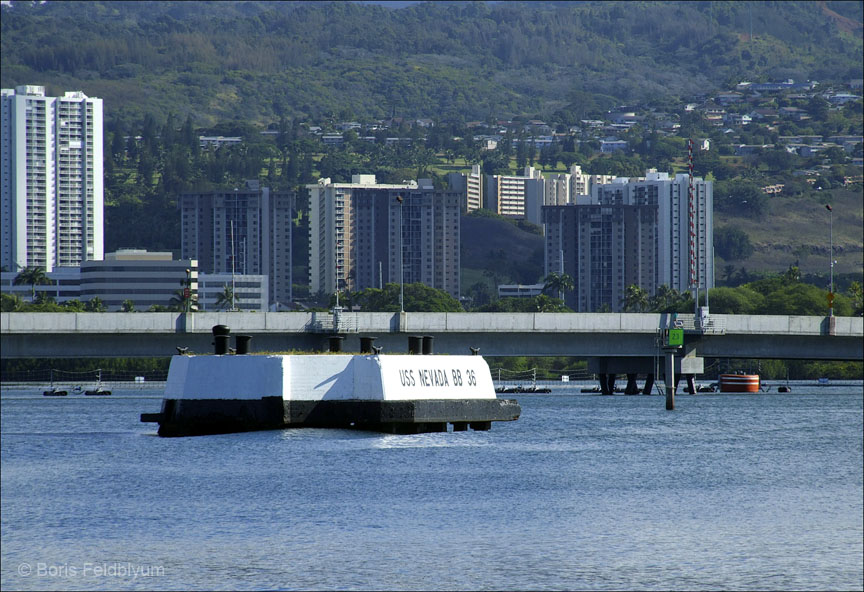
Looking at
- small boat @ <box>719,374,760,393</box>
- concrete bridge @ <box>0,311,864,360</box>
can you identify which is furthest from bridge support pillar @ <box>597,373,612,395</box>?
concrete bridge @ <box>0,311,864,360</box>

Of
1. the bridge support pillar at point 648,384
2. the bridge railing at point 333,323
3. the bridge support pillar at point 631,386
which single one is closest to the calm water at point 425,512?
the bridge railing at point 333,323

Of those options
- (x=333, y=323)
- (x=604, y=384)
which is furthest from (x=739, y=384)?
(x=333, y=323)

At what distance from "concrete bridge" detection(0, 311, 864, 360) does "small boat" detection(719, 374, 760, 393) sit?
201ft

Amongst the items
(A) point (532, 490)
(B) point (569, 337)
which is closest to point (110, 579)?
(A) point (532, 490)

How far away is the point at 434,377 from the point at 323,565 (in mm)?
19077

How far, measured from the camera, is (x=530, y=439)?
85250 mm

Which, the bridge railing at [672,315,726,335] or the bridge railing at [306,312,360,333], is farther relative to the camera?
the bridge railing at [672,315,726,335]

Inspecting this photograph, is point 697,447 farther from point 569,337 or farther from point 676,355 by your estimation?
point 676,355

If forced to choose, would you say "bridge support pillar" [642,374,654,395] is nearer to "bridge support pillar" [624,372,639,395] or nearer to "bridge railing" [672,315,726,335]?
"bridge support pillar" [624,372,639,395]

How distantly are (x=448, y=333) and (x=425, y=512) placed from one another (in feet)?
189

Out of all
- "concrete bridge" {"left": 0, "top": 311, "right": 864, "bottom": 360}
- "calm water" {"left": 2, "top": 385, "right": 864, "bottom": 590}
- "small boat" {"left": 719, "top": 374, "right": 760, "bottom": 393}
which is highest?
"concrete bridge" {"left": 0, "top": 311, "right": 864, "bottom": 360}

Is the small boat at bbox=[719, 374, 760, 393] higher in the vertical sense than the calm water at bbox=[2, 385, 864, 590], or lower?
lower

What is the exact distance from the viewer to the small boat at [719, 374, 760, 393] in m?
183

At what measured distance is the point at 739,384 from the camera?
184 metres
